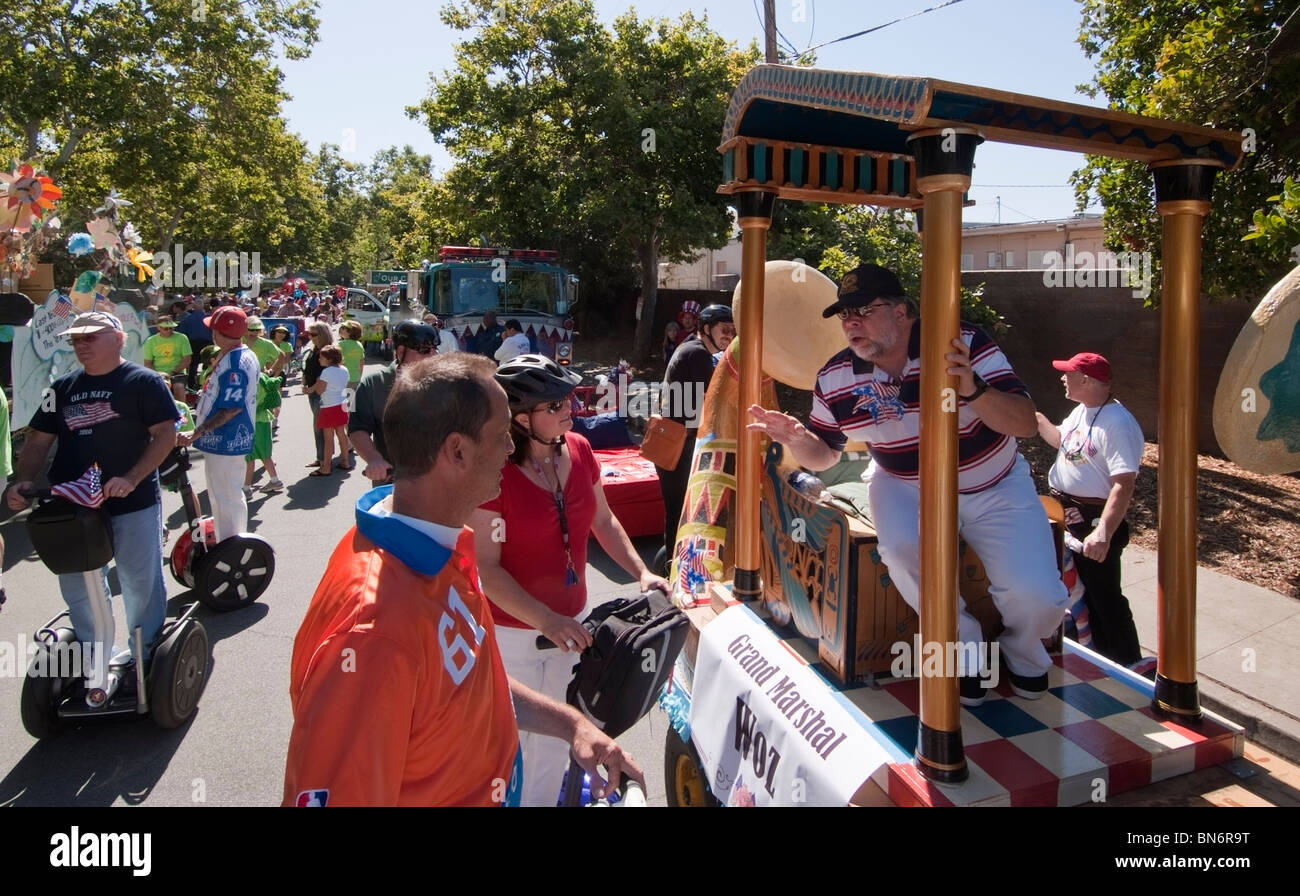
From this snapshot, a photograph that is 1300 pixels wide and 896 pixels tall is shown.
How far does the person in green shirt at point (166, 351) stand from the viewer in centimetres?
1102

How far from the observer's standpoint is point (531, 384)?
2.82 m

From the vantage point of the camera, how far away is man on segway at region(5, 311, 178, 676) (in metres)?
4.19

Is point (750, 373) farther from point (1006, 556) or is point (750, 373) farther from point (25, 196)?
point (25, 196)

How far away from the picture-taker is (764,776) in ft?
8.36

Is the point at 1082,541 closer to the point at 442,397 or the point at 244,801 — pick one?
the point at 442,397

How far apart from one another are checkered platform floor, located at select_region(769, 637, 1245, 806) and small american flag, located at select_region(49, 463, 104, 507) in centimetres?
360

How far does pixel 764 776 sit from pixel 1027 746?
2.50 feet

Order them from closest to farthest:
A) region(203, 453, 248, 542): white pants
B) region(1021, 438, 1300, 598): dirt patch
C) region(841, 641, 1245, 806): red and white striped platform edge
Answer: region(841, 641, 1245, 806): red and white striped platform edge
region(203, 453, 248, 542): white pants
region(1021, 438, 1300, 598): dirt patch

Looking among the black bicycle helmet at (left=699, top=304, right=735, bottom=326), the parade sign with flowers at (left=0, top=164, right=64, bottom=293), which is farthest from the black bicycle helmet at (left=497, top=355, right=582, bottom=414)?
the parade sign with flowers at (left=0, top=164, right=64, bottom=293)

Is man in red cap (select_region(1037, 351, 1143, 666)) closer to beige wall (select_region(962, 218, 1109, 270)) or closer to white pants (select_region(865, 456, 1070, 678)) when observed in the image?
white pants (select_region(865, 456, 1070, 678))

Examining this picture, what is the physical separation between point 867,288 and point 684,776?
199 cm

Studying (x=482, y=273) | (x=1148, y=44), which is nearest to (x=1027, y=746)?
(x=1148, y=44)

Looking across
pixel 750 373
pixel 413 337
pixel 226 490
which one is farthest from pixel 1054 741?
pixel 226 490

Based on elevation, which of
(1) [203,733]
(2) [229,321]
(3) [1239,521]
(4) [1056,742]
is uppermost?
(2) [229,321]
